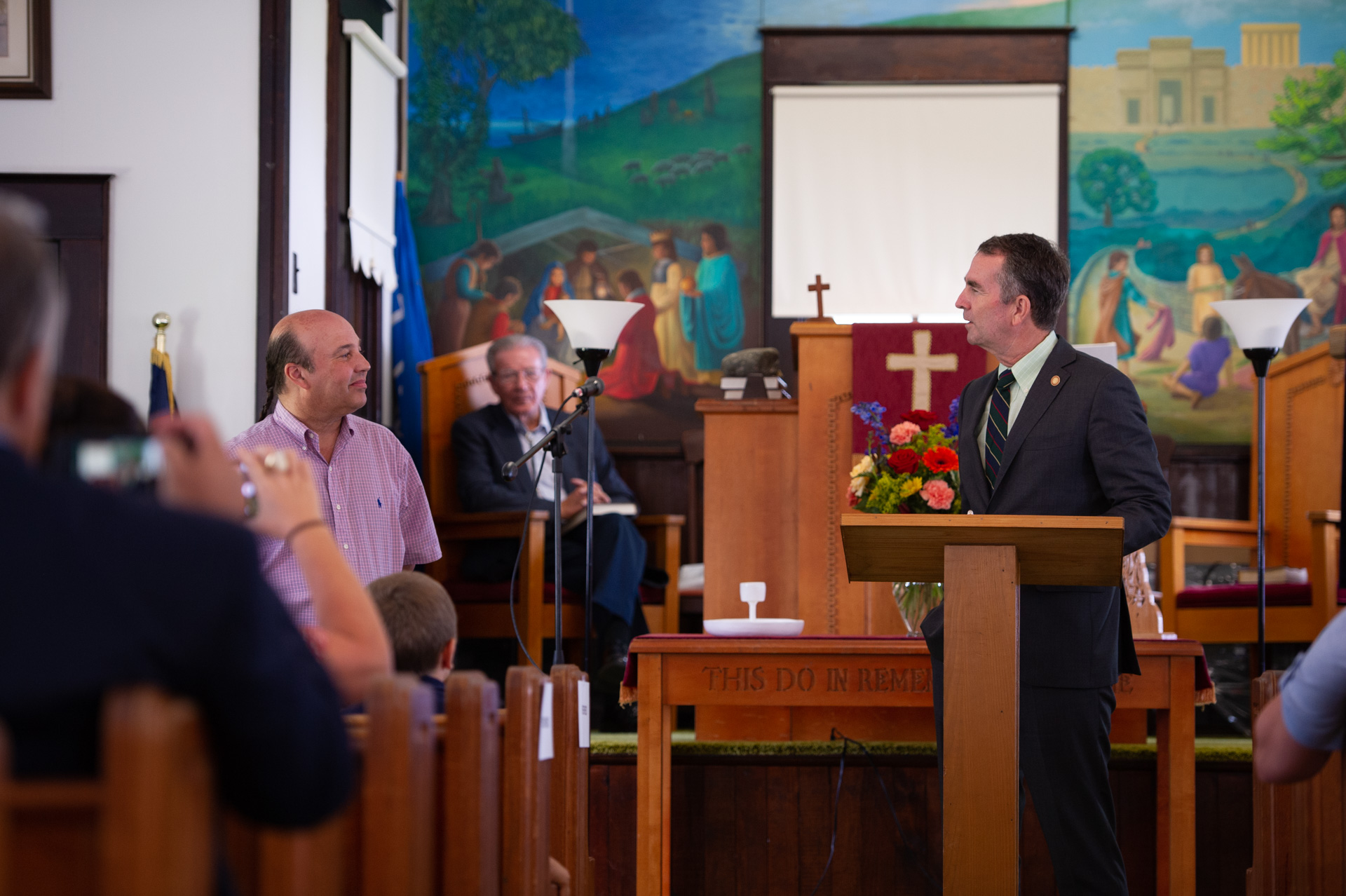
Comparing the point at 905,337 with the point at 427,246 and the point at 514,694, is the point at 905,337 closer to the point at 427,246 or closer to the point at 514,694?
the point at 514,694

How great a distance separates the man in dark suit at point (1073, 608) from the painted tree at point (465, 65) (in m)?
4.66

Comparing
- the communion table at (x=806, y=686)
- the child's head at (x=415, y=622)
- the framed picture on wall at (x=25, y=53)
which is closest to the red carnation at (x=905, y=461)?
the communion table at (x=806, y=686)

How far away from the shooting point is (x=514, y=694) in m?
1.94

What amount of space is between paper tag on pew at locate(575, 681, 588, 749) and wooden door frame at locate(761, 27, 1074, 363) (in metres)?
4.13

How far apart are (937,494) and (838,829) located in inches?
46.3

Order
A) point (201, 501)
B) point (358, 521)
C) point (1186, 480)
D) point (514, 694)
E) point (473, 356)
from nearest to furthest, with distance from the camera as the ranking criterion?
1. point (201, 501)
2. point (514, 694)
3. point (358, 521)
4. point (473, 356)
5. point (1186, 480)

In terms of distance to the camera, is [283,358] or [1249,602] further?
[1249,602]

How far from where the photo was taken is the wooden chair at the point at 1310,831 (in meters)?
2.21

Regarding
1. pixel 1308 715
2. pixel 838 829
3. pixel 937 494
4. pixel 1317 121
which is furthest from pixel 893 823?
pixel 1317 121

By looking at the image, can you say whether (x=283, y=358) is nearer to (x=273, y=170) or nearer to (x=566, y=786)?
(x=566, y=786)

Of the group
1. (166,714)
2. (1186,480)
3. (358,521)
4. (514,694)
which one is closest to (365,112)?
(358,521)

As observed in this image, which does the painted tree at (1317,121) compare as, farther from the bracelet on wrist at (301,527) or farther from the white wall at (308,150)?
the bracelet on wrist at (301,527)

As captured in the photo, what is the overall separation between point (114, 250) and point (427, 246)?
2013 mm

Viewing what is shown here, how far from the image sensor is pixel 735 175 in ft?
22.8
